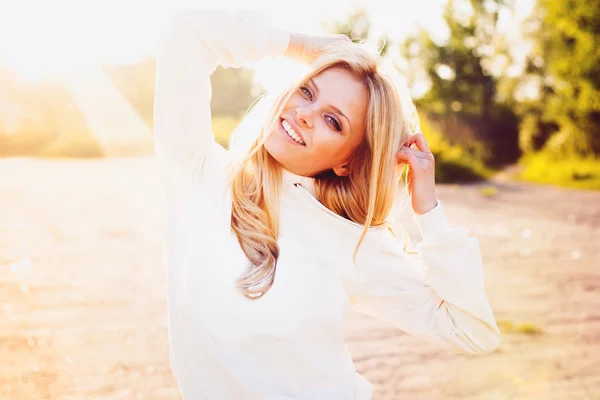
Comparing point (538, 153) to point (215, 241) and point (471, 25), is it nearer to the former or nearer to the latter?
point (471, 25)

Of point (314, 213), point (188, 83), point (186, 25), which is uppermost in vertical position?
point (186, 25)

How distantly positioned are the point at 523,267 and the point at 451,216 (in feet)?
11.7

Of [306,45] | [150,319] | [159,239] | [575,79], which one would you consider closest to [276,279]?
[306,45]

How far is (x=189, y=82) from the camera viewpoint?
1.74m

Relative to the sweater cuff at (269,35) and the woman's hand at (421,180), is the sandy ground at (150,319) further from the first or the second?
the sweater cuff at (269,35)

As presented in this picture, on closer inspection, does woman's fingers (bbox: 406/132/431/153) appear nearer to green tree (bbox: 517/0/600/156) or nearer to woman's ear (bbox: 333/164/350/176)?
woman's ear (bbox: 333/164/350/176)

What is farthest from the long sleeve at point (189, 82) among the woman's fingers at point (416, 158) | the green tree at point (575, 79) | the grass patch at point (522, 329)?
the green tree at point (575, 79)

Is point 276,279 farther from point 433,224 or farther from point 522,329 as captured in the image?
point 522,329

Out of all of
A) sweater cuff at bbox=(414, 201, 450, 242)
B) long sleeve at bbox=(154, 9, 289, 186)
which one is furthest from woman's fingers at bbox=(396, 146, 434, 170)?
long sleeve at bbox=(154, 9, 289, 186)

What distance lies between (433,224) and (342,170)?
15.0 inches

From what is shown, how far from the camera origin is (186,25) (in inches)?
70.0

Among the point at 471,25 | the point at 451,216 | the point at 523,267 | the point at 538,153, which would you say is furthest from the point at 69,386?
the point at 471,25

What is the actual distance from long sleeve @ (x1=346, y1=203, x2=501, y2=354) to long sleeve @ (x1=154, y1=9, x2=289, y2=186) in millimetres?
581

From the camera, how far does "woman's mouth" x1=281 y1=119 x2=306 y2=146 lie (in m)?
1.78
